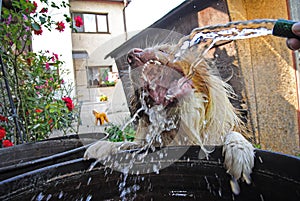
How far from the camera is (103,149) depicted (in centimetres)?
121

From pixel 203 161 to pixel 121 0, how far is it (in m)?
11.3

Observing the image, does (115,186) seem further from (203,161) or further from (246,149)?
(246,149)

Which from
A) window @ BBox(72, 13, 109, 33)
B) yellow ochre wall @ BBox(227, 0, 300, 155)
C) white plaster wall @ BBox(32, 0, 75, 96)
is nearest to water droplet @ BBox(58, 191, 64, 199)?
yellow ochre wall @ BBox(227, 0, 300, 155)

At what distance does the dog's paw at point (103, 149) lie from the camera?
43.9 inches

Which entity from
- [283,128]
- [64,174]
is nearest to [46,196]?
[64,174]

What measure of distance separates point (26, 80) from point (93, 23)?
9248 mm

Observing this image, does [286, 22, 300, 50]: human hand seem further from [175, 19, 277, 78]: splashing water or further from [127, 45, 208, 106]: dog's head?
[127, 45, 208, 106]: dog's head

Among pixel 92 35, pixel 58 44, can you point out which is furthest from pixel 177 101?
pixel 92 35

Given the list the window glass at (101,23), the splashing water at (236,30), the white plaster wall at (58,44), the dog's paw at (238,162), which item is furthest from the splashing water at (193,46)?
the window glass at (101,23)

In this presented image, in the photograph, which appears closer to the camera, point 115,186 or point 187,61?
point 115,186

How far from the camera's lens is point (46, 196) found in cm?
97

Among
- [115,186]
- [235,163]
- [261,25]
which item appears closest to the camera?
[261,25]

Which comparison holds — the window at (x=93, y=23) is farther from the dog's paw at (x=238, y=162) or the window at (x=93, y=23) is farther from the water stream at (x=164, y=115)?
the dog's paw at (x=238, y=162)

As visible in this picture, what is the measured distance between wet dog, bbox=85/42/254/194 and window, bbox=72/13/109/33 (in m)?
10.0
